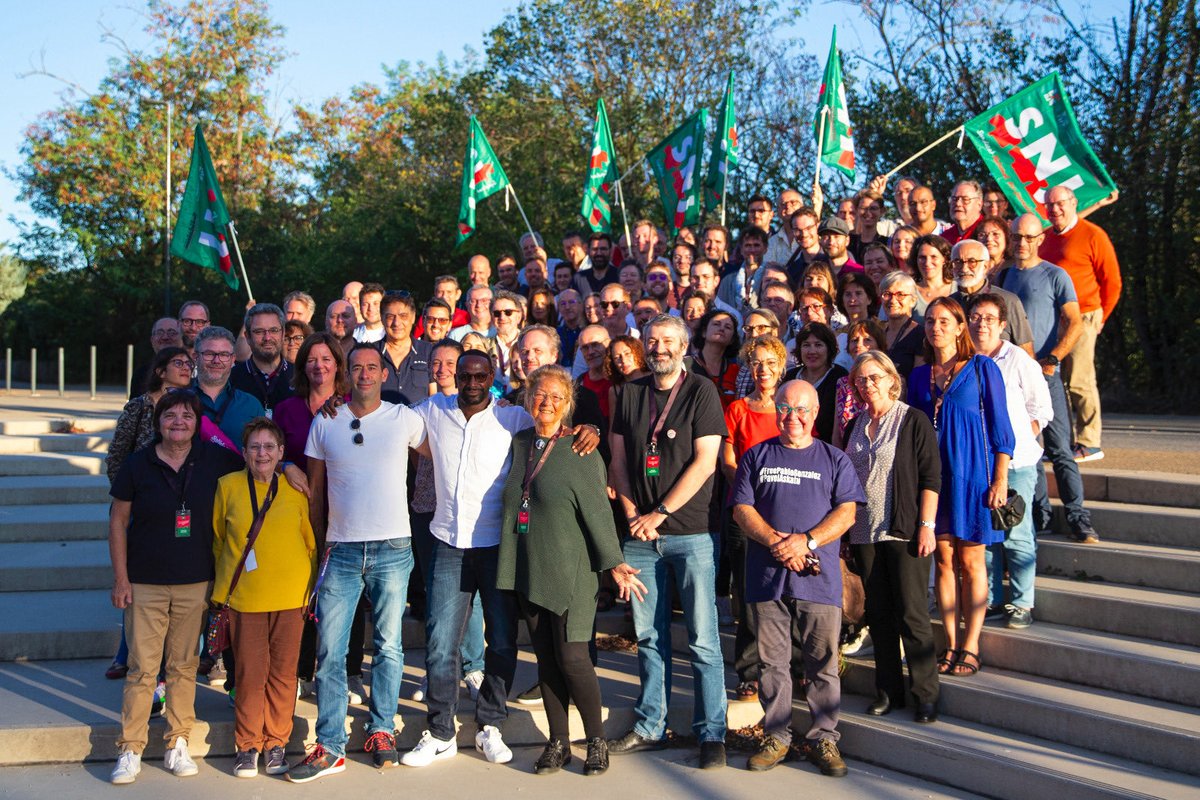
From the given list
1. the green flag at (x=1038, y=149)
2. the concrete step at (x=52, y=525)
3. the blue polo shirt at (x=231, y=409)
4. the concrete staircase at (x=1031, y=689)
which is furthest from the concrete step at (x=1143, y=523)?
the concrete step at (x=52, y=525)

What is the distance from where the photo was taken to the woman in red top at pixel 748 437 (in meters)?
6.02

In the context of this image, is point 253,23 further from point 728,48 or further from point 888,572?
point 888,572

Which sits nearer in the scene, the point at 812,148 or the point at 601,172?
the point at 601,172

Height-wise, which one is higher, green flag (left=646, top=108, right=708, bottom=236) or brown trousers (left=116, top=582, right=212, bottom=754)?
green flag (left=646, top=108, right=708, bottom=236)

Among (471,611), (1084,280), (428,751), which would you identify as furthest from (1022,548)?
(428,751)

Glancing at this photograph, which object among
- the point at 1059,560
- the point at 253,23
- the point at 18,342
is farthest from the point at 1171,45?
the point at 18,342

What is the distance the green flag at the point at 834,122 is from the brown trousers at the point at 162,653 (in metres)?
8.11

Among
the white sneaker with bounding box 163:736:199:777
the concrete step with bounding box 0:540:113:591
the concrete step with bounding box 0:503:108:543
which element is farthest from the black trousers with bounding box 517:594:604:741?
the concrete step with bounding box 0:503:108:543

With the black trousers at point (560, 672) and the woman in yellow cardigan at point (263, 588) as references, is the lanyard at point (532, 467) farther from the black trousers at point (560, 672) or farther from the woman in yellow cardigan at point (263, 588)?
the woman in yellow cardigan at point (263, 588)

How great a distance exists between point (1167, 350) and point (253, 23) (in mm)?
30858

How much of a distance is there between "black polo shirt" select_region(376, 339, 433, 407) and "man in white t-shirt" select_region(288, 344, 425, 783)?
1338 millimetres

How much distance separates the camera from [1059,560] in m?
6.96

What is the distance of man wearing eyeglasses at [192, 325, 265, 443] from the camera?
6109mm

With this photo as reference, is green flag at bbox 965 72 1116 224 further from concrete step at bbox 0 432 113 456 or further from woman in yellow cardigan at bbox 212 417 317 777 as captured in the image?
concrete step at bbox 0 432 113 456
